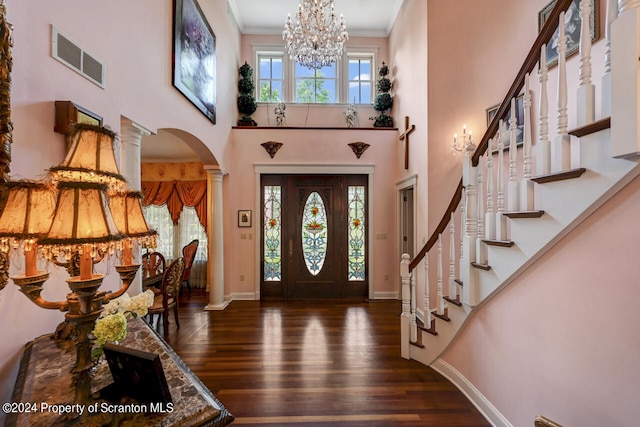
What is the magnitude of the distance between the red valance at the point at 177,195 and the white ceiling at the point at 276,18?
59cm

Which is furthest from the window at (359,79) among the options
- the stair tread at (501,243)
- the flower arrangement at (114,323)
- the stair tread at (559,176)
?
the flower arrangement at (114,323)

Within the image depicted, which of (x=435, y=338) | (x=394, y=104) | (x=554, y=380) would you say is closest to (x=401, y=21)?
(x=394, y=104)

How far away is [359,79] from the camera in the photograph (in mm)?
5812

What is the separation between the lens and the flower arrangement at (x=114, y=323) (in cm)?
99

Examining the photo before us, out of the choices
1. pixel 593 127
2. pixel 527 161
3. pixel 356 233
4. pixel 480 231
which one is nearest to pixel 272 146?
pixel 356 233

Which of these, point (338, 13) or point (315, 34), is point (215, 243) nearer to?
point (315, 34)

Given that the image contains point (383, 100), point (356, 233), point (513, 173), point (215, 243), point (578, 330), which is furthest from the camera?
point (383, 100)

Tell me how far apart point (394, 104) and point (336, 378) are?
4706mm

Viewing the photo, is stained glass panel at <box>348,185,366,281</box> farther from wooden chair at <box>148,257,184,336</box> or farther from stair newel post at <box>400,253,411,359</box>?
wooden chair at <box>148,257,184,336</box>

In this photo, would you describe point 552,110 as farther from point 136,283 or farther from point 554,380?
point 136,283

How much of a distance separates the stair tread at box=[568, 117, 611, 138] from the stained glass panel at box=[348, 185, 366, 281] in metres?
3.86

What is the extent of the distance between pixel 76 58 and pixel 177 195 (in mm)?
4723

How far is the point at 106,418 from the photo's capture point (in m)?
0.94

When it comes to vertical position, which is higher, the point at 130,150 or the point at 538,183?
the point at 130,150
